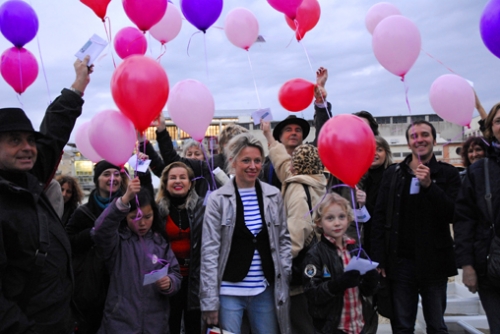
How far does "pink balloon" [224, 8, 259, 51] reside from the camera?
425 centimetres

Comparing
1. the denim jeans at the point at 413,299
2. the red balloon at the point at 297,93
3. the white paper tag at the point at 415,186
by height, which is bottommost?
the denim jeans at the point at 413,299

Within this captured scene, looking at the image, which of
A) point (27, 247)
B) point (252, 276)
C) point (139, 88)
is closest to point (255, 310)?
point (252, 276)

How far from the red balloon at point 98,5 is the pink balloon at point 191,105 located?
83 centimetres

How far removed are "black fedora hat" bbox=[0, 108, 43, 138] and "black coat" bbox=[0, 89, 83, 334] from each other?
0.25 metres

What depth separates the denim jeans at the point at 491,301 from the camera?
8.61 ft

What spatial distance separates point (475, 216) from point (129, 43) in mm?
3352

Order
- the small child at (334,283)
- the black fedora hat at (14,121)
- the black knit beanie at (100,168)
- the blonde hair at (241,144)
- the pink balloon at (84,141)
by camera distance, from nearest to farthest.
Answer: the black fedora hat at (14,121) → the small child at (334,283) → the blonde hair at (241,144) → the black knit beanie at (100,168) → the pink balloon at (84,141)

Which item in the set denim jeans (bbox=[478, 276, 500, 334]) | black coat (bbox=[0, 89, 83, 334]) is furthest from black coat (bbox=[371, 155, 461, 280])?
black coat (bbox=[0, 89, 83, 334])

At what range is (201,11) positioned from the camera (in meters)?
3.68

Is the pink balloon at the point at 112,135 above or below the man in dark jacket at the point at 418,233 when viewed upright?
above

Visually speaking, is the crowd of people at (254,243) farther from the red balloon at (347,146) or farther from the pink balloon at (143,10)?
the pink balloon at (143,10)

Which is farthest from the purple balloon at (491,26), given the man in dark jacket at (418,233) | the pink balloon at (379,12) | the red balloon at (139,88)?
the red balloon at (139,88)

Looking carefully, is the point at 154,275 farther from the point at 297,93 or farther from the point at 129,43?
the point at 129,43

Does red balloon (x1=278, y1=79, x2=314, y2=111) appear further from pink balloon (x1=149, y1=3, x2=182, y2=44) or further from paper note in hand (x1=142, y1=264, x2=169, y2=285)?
paper note in hand (x1=142, y1=264, x2=169, y2=285)
